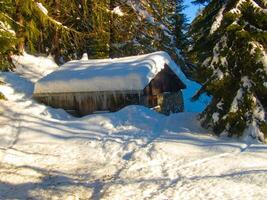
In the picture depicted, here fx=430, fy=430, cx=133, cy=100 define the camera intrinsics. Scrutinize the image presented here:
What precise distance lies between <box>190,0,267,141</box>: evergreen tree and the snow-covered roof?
4.57m

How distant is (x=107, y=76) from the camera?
1912 centimetres

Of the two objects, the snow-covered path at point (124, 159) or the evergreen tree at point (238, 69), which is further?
the evergreen tree at point (238, 69)

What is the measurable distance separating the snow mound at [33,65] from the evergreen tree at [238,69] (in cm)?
1165

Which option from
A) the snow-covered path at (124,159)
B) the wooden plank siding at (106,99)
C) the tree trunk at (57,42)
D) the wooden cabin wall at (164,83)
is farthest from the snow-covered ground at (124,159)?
the tree trunk at (57,42)

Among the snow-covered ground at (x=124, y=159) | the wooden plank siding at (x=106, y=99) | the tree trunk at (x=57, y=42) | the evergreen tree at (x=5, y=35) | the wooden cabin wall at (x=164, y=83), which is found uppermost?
the tree trunk at (x=57, y=42)

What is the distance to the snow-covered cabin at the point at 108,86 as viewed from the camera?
18828 mm

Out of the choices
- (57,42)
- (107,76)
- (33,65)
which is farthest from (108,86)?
(57,42)

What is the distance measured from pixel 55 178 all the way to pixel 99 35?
16.3m

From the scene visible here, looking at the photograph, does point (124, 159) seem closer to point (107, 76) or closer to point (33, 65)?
point (107, 76)

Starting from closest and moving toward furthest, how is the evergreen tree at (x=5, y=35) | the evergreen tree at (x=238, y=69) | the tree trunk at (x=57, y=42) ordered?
the evergreen tree at (x=238, y=69) → the evergreen tree at (x=5, y=35) → the tree trunk at (x=57, y=42)

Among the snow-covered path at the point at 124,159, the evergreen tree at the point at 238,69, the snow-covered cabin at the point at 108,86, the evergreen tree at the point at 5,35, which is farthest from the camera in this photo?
the snow-covered cabin at the point at 108,86

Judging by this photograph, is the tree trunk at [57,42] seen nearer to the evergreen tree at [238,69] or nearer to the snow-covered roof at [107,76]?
the snow-covered roof at [107,76]

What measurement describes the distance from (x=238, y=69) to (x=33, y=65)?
46.6 feet

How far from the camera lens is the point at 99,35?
26188mm
